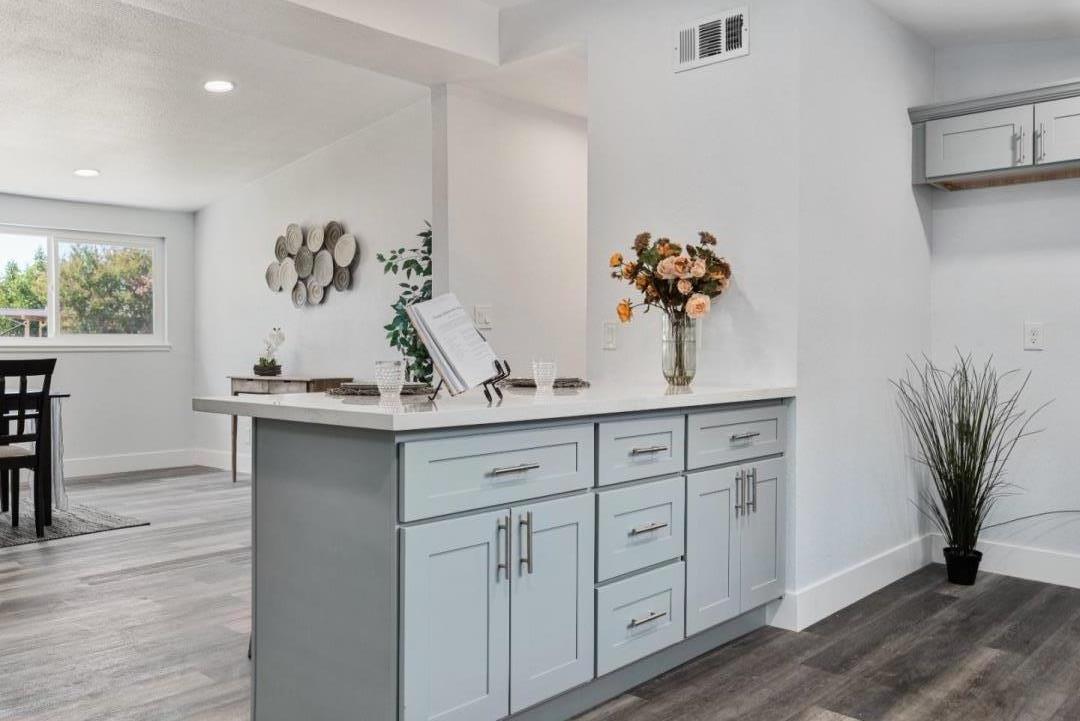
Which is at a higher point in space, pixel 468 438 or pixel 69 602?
pixel 468 438

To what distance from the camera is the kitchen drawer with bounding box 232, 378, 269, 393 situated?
6043 millimetres

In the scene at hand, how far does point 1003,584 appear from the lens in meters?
3.58

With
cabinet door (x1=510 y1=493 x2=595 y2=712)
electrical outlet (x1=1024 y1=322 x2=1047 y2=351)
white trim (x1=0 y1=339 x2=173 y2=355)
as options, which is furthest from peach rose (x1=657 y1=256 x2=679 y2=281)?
white trim (x1=0 y1=339 x2=173 y2=355)

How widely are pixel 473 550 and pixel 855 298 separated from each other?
6.72ft

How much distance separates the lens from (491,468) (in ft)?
6.63

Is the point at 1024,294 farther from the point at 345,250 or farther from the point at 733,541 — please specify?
the point at 345,250

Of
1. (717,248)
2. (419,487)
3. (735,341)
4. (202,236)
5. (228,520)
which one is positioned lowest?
(228,520)

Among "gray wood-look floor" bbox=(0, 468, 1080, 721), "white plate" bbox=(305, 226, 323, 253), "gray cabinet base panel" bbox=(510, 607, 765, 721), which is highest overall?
"white plate" bbox=(305, 226, 323, 253)

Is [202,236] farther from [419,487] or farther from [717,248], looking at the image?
[419,487]

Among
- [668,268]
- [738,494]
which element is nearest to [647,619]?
[738,494]

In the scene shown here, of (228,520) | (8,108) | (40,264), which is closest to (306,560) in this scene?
(228,520)

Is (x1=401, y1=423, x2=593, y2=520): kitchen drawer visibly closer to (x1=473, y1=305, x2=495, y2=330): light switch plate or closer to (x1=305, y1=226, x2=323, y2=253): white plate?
(x1=473, y1=305, x2=495, y2=330): light switch plate

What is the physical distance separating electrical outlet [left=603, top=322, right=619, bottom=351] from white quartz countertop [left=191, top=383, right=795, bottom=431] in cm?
82

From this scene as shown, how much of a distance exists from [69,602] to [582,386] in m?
2.23
